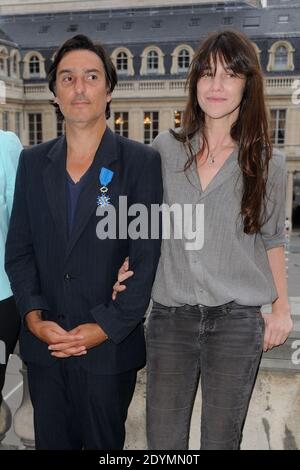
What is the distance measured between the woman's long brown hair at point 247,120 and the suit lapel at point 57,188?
39cm

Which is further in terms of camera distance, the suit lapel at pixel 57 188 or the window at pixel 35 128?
the window at pixel 35 128

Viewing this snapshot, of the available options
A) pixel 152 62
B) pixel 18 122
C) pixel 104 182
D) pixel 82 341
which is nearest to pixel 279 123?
pixel 152 62

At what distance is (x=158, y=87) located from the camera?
27766 mm

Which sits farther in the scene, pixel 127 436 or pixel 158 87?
pixel 158 87

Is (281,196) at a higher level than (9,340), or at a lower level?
higher

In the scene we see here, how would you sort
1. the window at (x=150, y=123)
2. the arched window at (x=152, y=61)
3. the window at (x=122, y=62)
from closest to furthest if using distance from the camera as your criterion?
the arched window at (x=152, y=61) < the window at (x=122, y=62) < the window at (x=150, y=123)

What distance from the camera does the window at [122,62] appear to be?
27.1 m

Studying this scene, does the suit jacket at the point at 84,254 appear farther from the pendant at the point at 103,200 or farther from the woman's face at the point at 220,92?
the woman's face at the point at 220,92

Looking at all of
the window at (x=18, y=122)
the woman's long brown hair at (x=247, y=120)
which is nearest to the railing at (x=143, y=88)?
the window at (x=18, y=122)

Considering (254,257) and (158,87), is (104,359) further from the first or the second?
(158,87)

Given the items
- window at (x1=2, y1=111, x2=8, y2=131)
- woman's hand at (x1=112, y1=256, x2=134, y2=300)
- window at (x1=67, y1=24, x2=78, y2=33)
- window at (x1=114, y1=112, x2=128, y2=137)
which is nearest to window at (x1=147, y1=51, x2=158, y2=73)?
window at (x1=114, y1=112, x2=128, y2=137)

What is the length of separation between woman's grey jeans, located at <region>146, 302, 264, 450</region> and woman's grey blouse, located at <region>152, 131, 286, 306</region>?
5cm
